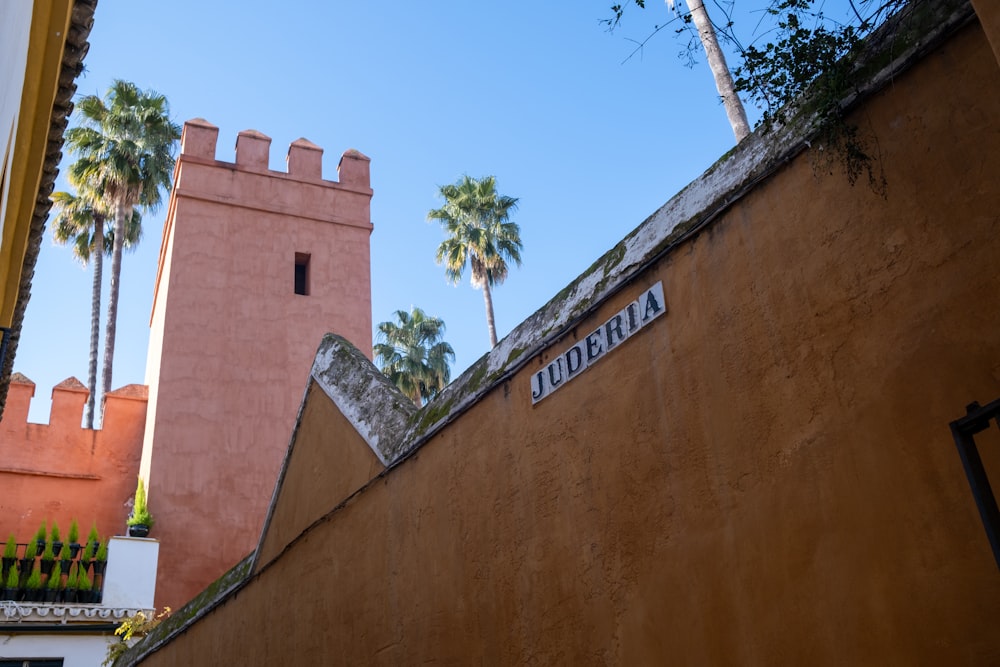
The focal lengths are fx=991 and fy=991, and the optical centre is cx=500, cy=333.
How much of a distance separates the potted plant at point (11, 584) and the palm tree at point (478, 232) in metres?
18.8

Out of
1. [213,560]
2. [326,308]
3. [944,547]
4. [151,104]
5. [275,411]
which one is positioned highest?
[151,104]

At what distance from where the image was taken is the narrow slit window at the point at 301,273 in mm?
18391

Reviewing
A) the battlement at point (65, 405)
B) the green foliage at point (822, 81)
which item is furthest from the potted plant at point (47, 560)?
the green foliage at point (822, 81)

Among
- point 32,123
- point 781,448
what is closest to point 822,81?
point 781,448

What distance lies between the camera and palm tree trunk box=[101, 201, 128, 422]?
2355 cm

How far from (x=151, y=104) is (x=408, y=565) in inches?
830

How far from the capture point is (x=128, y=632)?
12156 mm

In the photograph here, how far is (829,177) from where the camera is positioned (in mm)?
3613

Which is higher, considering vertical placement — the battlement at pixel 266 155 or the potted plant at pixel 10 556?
the battlement at pixel 266 155

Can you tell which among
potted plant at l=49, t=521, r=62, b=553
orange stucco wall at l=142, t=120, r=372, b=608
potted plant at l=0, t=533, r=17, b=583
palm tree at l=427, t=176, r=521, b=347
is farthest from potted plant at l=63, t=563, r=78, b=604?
palm tree at l=427, t=176, r=521, b=347

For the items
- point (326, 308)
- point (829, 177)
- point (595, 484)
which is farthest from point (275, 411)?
point (829, 177)

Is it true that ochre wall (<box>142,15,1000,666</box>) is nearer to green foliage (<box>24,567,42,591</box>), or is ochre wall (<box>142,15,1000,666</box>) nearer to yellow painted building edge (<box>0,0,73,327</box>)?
yellow painted building edge (<box>0,0,73,327</box>)

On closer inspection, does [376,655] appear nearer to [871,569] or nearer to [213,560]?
[871,569]

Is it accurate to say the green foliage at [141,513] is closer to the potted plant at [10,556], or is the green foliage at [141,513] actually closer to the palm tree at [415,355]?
the potted plant at [10,556]
